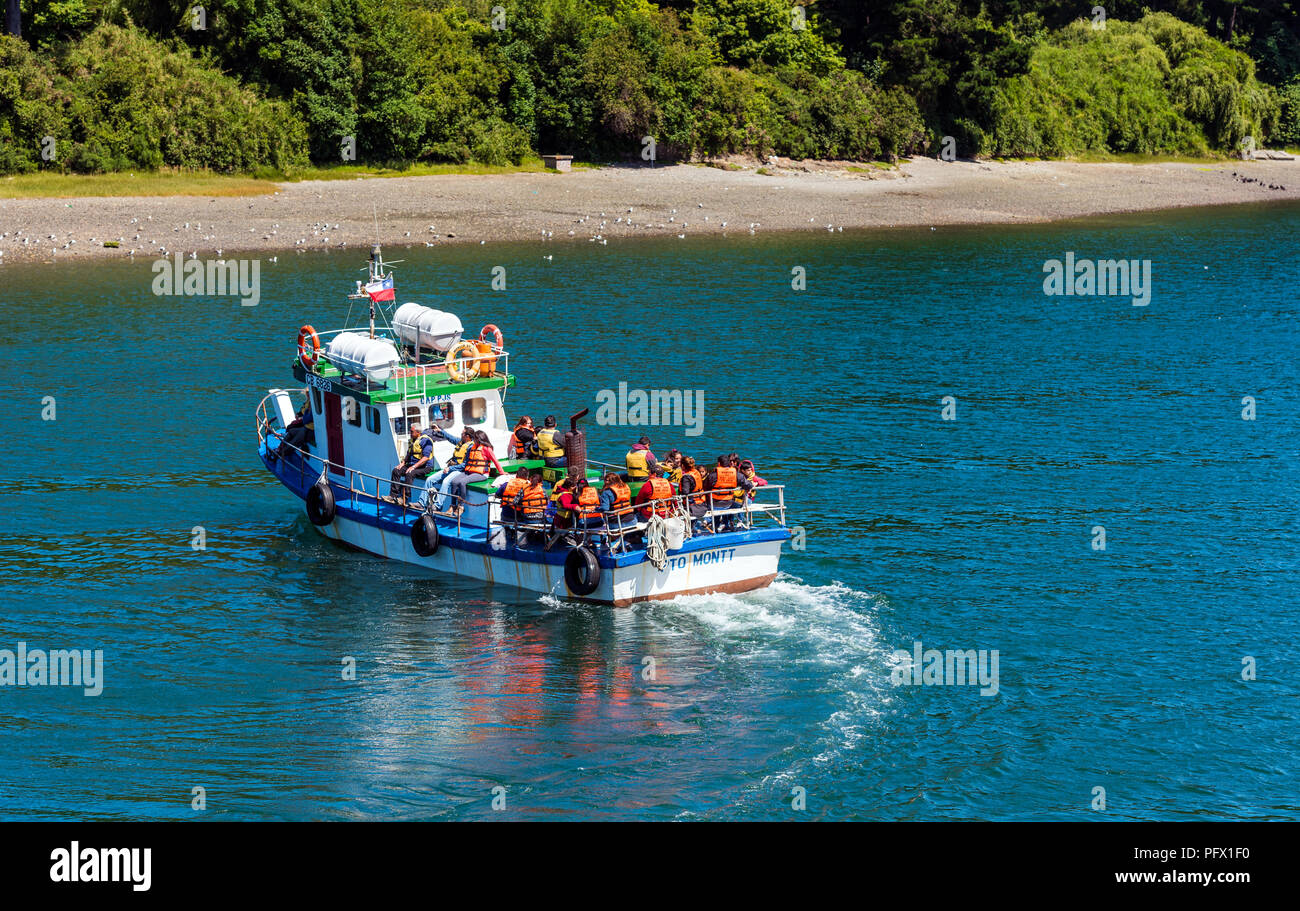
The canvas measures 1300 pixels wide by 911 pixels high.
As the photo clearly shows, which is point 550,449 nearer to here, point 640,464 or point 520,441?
point 520,441

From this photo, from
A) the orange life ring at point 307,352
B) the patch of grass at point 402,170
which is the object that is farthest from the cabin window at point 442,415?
the patch of grass at point 402,170

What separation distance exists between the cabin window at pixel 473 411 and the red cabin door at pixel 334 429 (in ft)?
9.32

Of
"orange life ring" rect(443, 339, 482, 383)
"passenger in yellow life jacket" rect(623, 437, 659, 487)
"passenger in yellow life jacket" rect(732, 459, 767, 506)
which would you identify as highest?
"orange life ring" rect(443, 339, 482, 383)

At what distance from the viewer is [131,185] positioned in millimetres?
72375

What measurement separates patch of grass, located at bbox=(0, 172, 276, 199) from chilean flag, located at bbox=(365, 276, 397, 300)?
44408mm

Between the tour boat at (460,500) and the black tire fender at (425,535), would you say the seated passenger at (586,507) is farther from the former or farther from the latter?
the black tire fender at (425,535)

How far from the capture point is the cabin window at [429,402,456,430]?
101 ft

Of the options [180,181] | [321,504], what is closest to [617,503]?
[321,504]

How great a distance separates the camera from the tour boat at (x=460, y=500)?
2691 cm

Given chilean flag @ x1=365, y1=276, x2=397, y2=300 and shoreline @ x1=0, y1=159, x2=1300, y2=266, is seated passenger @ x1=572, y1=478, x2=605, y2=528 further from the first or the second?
shoreline @ x1=0, y1=159, x2=1300, y2=266

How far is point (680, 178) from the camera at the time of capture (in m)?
85.2

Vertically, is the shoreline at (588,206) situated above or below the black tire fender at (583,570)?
above

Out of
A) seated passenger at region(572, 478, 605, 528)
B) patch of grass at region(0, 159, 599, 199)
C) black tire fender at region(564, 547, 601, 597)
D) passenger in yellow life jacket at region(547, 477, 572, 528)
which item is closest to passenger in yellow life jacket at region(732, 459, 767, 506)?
seated passenger at region(572, 478, 605, 528)
